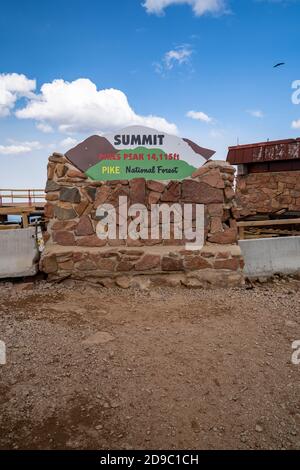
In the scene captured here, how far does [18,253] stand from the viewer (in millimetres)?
5844

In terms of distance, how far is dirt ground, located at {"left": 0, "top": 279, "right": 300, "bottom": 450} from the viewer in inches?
93.0

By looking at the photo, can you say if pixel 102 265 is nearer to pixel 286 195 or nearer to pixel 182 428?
pixel 182 428

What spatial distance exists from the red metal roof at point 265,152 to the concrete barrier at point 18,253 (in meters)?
8.87

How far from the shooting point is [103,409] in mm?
2605

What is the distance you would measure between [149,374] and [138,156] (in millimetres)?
3823

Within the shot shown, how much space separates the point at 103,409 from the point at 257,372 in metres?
1.52

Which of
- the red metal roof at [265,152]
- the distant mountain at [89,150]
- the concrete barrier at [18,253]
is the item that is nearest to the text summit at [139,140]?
the distant mountain at [89,150]

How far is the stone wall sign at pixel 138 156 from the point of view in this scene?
5766 millimetres
